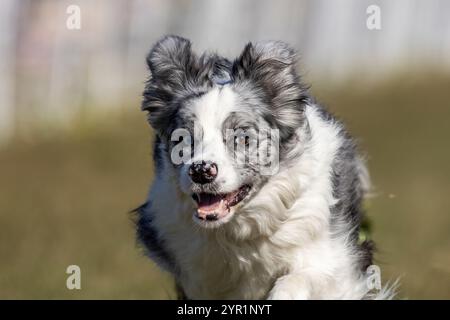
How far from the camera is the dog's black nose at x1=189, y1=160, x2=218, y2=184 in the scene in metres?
6.32

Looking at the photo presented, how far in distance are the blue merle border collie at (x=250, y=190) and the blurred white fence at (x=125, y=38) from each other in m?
9.37

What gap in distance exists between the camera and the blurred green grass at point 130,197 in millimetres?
10070

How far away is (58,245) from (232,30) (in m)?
5.82

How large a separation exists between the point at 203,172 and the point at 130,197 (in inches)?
320

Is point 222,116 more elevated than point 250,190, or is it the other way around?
point 222,116

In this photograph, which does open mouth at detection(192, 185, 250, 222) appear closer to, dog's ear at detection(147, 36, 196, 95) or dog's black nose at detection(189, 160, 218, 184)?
dog's black nose at detection(189, 160, 218, 184)

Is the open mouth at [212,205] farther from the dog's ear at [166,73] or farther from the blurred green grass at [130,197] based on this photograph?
the blurred green grass at [130,197]

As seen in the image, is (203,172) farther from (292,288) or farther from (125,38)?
(125,38)

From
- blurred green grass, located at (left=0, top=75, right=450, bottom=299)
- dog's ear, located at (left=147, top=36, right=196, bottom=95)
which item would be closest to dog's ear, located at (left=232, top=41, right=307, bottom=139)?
dog's ear, located at (left=147, top=36, right=196, bottom=95)

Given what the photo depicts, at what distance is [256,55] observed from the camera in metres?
6.95

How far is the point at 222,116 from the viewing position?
6594 millimetres

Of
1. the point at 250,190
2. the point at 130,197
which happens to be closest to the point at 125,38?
the point at 130,197

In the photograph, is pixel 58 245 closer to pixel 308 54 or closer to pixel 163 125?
pixel 163 125
